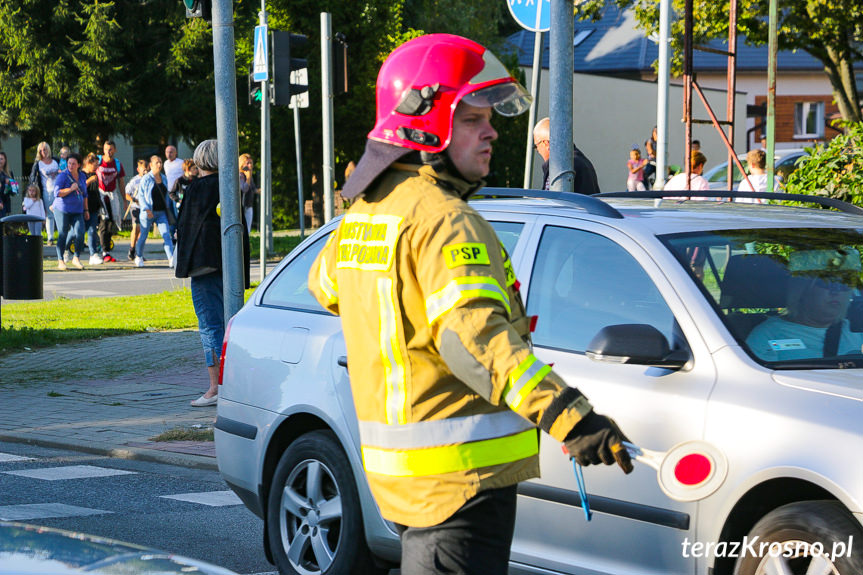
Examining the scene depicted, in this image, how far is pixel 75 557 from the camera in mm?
3049

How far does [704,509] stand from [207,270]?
641cm

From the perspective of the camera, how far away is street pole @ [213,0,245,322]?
9102mm

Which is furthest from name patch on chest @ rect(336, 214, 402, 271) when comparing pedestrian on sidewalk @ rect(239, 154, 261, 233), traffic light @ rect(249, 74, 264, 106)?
pedestrian on sidewalk @ rect(239, 154, 261, 233)

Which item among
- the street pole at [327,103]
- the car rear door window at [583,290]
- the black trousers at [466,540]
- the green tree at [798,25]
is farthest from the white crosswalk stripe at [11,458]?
the green tree at [798,25]

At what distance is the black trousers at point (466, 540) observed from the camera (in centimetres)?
306

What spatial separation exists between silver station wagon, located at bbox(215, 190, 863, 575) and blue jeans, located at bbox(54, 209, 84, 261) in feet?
54.3

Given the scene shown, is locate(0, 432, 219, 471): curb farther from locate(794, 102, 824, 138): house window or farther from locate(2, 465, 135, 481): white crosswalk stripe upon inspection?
locate(794, 102, 824, 138): house window

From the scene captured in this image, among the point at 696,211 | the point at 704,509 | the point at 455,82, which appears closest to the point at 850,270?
the point at 696,211

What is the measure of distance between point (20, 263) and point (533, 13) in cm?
633

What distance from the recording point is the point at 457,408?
305cm

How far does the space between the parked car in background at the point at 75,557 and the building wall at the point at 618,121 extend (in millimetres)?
39332

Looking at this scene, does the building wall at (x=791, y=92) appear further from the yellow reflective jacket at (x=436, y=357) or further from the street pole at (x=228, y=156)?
the yellow reflective jacket at (x=436, y=357)

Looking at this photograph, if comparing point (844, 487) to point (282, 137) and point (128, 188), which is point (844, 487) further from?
point (282, 137)

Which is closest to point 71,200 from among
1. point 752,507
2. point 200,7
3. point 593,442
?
point 200,7
